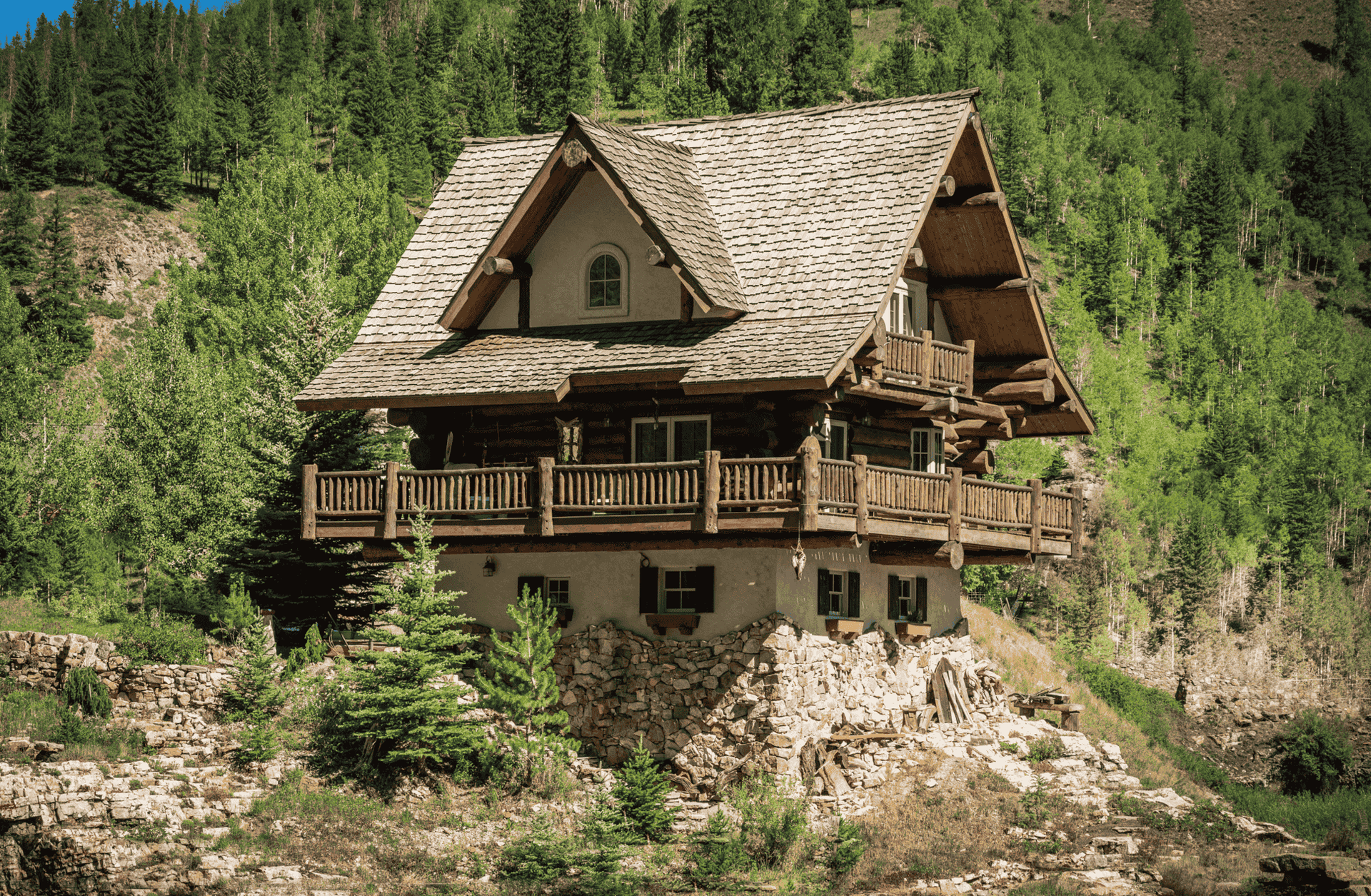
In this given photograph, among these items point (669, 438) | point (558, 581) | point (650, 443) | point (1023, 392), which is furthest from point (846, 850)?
point (1023, 392)

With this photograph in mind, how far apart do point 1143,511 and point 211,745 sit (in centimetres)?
8644

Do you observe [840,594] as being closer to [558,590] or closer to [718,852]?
[558,590]

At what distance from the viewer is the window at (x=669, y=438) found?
3070cm

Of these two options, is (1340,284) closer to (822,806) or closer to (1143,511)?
(1143,511)

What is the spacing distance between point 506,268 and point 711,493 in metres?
7.65

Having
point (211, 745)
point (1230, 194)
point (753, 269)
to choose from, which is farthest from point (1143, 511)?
point (211, 745)

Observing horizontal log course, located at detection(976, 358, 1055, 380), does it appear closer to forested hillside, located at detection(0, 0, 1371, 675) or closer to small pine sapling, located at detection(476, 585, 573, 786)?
small pine sapling, located at detection(476, 585, 573, 786)

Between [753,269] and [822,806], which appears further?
[753,269]

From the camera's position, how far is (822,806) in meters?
28.8

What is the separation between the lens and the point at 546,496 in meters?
28.8

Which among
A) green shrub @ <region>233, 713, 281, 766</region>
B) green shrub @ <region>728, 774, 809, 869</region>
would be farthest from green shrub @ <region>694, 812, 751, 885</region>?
green shrub @ <region>233, 713, 281, 766</region>

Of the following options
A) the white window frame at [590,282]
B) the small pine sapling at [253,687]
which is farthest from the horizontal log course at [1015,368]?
the small pine sapling at [253,687]

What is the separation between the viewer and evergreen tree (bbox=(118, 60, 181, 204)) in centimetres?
11069

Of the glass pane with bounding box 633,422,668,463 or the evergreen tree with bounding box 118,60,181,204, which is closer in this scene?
the glass pane with bounding box 633,422,668,463
